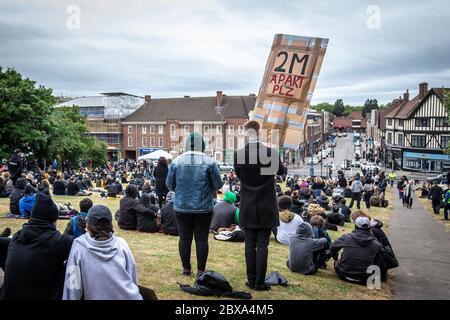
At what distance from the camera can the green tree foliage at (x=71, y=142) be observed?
4186 cm

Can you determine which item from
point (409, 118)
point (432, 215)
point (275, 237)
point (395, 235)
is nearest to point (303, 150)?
point (409, 118)

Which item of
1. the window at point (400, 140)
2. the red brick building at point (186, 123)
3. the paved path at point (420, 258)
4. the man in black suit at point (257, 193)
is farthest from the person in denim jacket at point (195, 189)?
the window at point (400, 140)

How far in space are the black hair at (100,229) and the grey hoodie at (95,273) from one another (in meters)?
0.04

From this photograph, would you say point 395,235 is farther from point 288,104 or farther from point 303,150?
point 303,150

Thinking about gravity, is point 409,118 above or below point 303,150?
above

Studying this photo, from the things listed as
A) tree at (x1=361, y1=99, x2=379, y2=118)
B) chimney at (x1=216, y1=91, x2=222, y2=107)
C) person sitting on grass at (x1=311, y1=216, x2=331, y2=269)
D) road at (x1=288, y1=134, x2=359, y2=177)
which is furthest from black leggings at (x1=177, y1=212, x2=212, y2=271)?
tree at (x1=361, y1=99, x2=379, y2=118)

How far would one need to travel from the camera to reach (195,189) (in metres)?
5.45

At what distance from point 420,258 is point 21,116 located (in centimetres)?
3441

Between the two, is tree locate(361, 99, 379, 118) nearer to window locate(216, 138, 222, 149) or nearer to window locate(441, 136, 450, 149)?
window locate(441, 136, 450, 149)

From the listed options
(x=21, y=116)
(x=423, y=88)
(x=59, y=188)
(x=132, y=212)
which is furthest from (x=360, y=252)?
(x=423, y=88)

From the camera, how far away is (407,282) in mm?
7430

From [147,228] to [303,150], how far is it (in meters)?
72.6

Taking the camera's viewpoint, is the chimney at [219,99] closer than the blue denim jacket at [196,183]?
No

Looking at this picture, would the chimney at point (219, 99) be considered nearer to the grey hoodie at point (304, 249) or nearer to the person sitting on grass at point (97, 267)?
the grey hoodie at point (304, 249)
